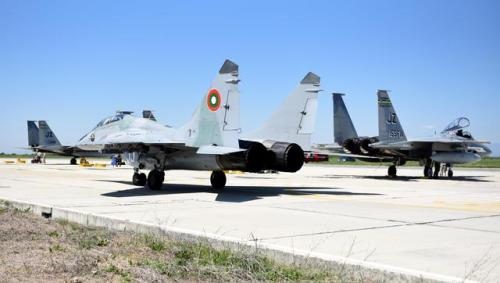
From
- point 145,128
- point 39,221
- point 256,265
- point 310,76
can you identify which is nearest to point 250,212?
point 39,221

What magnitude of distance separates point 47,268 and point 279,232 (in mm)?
3299

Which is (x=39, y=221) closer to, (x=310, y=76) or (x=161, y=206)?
(x=161, y=206)

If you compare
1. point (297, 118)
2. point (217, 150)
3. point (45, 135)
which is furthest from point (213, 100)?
point (45, 135)

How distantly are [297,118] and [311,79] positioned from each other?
1.21 meters

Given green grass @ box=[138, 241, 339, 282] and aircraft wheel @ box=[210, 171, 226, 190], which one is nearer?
green grass @ box=[138, 241, 339, 282]

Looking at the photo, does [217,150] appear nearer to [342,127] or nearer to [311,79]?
[311,79]

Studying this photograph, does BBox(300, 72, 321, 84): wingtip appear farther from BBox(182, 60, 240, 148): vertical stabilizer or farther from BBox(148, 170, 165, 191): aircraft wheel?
BBox(148, 170, 165, 191): aircraft wheel

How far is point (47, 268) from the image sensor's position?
16.1ft

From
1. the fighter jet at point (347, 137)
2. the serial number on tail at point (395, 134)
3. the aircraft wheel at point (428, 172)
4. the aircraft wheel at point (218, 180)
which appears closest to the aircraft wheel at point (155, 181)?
the aircraft wheel at point (218, 180)

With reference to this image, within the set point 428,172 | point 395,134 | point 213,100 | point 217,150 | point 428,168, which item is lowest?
point 428,172

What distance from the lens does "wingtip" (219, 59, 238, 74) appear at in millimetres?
13125

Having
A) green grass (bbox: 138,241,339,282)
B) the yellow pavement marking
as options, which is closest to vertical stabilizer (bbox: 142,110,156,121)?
the yellow pavement marking

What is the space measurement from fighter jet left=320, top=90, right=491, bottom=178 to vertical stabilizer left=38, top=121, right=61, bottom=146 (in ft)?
94.7

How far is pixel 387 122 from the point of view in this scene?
25.3 meters
